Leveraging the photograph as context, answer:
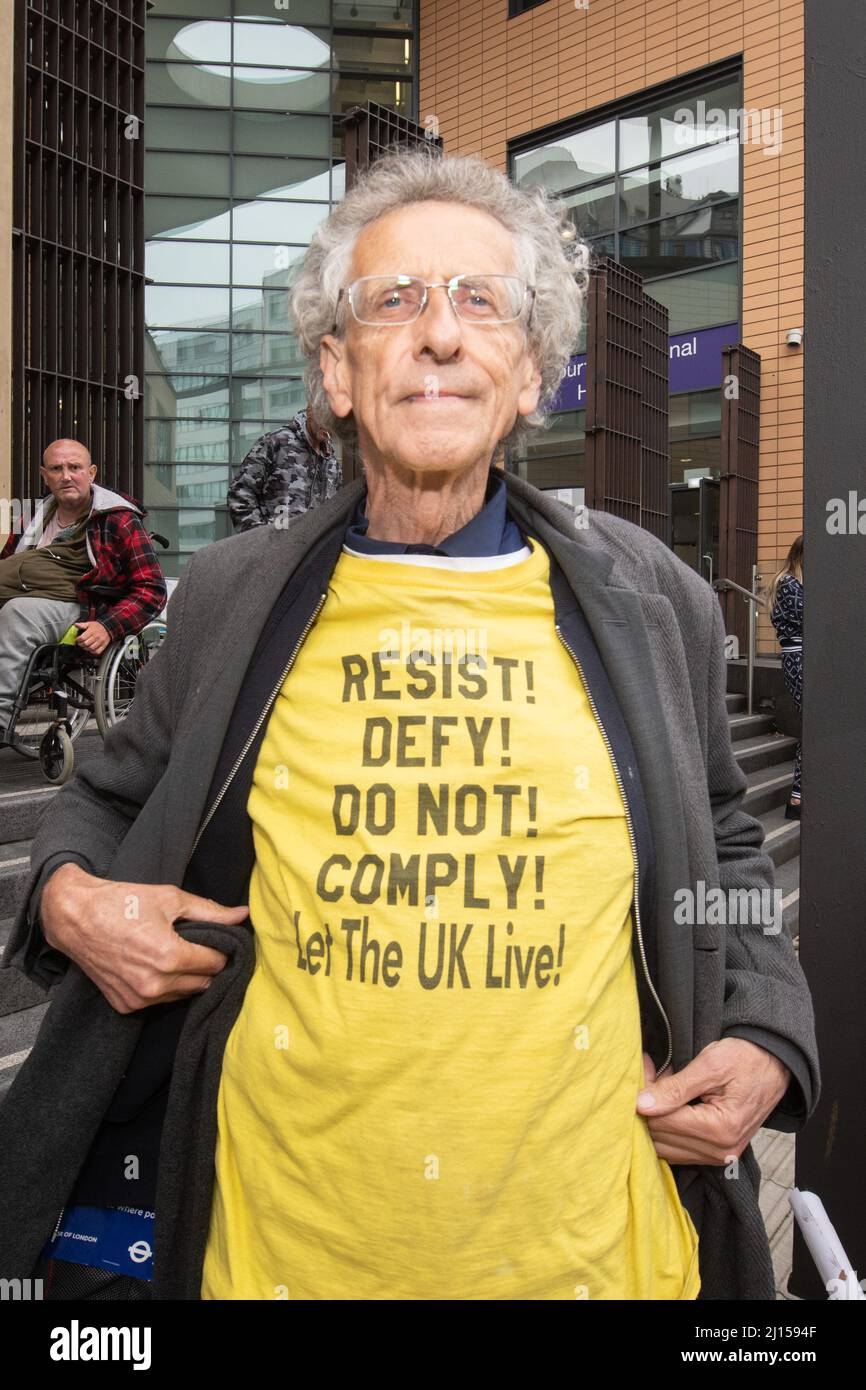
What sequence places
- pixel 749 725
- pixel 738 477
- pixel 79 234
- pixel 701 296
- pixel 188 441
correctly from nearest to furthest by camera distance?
pixel 79 234
pixel 749 725
pixel 738 477
pixel 701 296
pixel 188 441

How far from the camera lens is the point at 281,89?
524 inches

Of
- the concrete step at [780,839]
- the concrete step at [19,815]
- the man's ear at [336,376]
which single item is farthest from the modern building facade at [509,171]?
the man's ear at [336,376]

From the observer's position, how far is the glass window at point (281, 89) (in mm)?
13203

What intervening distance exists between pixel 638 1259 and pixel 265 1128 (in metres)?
0.44

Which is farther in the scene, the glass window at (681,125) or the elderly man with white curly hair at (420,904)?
the glass window at (681,125)

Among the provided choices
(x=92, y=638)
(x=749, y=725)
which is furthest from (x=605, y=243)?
(x=92, y=638)

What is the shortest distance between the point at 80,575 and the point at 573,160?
10.2 m

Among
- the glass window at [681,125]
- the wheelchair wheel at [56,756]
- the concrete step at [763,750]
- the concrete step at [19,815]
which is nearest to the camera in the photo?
the concrete step at [19,815]

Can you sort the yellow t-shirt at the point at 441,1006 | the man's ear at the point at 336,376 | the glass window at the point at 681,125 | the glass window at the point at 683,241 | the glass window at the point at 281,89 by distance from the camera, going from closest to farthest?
the yellow t-shirt at the point at 441,1006 → the man's ear at the point at 336,376 → the glass window at the point at 683,241 → the glass window at the point at 681,125 → the glass window at the point at 281,89

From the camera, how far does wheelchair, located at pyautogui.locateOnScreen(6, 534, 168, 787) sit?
4355mm

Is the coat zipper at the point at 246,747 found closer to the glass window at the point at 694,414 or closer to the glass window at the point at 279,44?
the glass window at the point at 694,414

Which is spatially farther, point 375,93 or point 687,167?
point 375,93

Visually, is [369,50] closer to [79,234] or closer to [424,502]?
[79,234]

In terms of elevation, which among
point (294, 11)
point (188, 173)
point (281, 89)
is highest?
point (294, 11)
